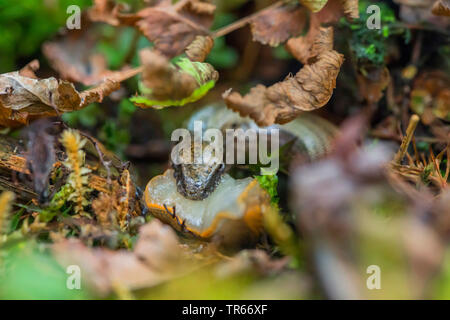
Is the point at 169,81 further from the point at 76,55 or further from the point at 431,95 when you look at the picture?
the point at 431,95

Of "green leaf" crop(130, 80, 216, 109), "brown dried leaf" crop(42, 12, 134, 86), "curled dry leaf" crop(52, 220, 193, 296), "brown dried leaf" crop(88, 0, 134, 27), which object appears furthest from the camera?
"brown dried leaf" crop(42, 12, 134, 86)

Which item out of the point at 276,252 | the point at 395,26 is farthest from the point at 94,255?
the point at 395,26

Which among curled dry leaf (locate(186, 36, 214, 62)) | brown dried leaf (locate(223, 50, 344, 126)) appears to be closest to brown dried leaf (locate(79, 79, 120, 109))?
curled dry leaf (locate(186, 36, 214, 62))

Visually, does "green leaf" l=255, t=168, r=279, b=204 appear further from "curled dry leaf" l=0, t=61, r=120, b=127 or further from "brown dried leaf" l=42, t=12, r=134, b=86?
"brown dried leaf" l=42, t=12, r=134, b=86

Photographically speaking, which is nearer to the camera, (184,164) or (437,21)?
(184,164)

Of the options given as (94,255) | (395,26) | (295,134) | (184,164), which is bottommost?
(94,255)

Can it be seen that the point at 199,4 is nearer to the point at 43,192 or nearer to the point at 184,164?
the point at 184,164
